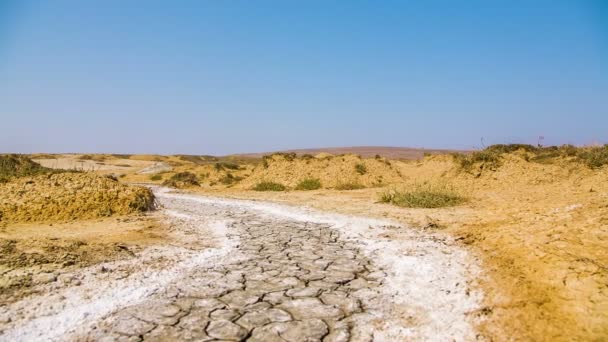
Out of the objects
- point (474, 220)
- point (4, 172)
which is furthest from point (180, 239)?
point (4, 172)

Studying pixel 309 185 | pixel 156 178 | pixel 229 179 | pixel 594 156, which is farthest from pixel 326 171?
pixel 156 178

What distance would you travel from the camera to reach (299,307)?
3.94m

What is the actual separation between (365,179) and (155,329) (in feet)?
60.0

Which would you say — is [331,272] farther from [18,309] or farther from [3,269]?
[3,269]

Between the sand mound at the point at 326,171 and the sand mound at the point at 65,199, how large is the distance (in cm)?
1086

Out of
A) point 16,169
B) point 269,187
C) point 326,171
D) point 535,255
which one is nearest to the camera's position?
point 535,255

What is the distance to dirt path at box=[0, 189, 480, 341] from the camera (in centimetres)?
340

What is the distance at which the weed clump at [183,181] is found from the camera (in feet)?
77.3

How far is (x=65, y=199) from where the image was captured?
376 inches

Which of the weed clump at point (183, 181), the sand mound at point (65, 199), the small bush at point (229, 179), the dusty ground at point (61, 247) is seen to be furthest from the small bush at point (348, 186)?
the dusty ground at point (61, 247)

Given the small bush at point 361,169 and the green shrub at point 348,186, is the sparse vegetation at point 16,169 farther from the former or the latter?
the small bush at point 361,169

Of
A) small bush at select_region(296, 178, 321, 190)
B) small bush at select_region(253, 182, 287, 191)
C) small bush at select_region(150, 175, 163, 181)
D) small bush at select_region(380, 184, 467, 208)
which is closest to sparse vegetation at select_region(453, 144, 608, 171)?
small bush at select_region(380, 184, 467, 208)

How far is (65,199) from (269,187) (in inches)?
460

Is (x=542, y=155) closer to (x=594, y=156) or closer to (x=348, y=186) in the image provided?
(x=594, y=156)
